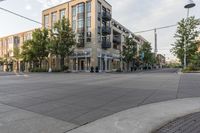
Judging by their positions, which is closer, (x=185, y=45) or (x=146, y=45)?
(x=185, y=45)

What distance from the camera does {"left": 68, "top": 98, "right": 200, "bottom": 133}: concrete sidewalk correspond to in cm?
400

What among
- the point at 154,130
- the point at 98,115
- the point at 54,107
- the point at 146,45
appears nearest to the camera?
the point at 154,130

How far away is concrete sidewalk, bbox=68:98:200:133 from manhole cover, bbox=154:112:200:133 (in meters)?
0.18

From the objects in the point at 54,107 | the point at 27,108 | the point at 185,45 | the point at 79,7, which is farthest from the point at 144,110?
the point at 79,7

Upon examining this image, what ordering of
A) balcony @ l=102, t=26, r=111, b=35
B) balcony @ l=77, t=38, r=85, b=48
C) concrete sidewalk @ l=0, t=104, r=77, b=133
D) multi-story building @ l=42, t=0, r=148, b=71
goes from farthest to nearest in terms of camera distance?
balcony @ l=102, t=26, r=111, b=35, balcony @ l=77, t=38, r=85, b=48, multi-story building @ l=42, t=0, r=148, b=71, concrete sidewalk @ l=0, t=104, r=77, b=133

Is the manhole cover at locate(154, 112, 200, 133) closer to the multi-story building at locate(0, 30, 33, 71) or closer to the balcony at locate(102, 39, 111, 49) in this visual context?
the balcony at locate(102, 39, 111, 49)

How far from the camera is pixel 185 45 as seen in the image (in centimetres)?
3497

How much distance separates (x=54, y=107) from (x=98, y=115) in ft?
5.78

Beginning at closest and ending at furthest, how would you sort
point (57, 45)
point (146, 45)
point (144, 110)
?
point (144, 110), point (57, 45), point (146, 45)

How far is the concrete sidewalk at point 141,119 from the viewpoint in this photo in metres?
4.00

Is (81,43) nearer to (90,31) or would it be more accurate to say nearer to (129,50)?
(90,31)

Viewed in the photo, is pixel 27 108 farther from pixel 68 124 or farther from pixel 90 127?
pixel 90 127

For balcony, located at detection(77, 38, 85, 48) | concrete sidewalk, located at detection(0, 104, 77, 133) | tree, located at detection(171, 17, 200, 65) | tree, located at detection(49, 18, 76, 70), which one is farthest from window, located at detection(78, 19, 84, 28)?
concrete sidewalk, located at detection(0, 104, 77, 133)

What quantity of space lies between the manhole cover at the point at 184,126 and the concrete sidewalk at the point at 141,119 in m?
0.18
